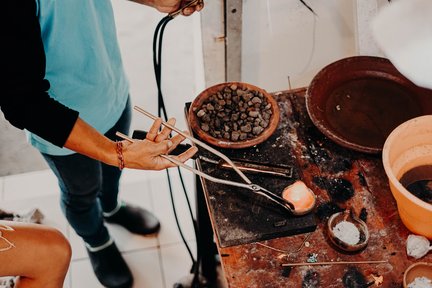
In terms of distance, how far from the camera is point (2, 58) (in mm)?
1262

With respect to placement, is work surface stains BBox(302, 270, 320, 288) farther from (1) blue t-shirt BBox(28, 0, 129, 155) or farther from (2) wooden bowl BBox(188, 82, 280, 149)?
(1) blue t-shirt BBox(28, 0, 129, 155)

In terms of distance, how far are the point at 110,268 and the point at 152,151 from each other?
4.33 ft

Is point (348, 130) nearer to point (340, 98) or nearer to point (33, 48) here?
point (340, 98)

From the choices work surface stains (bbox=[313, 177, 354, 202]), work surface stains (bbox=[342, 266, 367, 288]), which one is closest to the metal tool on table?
work surface stains (bbox=[313, 177, 354, 202])

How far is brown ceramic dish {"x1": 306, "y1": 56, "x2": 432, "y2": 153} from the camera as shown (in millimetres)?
1772

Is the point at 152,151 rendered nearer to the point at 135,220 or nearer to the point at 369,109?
the point at 369,109

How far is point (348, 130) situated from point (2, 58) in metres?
1.20

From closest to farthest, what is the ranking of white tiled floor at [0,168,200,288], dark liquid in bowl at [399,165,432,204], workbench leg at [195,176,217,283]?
dark liquid in bowl at [399,165,432,204], workbench leg at [195,176,217,283], white tiled floor at [0,168,200,288]

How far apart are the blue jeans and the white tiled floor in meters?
0.28

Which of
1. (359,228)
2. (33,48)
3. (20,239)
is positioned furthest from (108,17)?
(359,228)

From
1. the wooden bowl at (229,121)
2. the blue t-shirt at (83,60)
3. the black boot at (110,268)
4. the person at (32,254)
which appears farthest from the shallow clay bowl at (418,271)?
the black boot at (110,268)

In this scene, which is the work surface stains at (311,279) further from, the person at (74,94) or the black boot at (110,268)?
the black boot at (110,268)

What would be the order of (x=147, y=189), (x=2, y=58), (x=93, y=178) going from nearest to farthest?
(x=2, y=58)
(x=93, y=178)
(x=147, y=189)

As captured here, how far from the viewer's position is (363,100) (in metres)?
1.85
